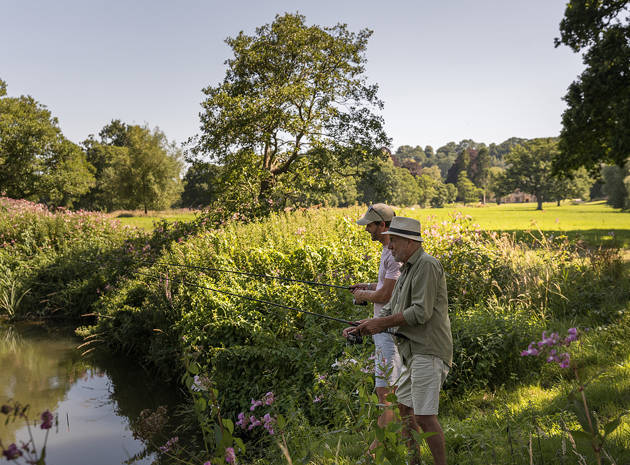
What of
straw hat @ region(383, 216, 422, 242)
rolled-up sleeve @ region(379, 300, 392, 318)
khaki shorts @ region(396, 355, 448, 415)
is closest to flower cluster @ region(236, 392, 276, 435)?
khaki shorts @ region(396, 355, 448, 415)

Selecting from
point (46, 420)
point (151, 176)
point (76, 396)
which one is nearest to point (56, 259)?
point (76, 396)

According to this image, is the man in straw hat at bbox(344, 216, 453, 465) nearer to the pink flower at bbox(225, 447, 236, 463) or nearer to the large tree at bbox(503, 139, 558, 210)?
the pink flower at bbox(225, 447, 236, 463)

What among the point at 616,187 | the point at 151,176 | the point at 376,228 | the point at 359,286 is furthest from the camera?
the point at 151,176

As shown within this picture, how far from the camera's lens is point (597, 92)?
14.1 meters

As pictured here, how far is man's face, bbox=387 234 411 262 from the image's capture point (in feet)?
10.5

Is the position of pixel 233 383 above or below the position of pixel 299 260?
below

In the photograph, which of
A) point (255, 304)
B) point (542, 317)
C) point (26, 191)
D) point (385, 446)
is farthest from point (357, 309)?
point (26, 191)

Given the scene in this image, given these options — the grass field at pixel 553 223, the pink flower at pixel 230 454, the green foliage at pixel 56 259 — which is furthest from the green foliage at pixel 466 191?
the pink flower at pixel 230 454

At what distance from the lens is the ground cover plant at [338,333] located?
3.97m

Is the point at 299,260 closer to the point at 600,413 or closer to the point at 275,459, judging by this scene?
the point at 275,459

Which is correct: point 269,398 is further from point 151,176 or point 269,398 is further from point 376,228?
point 151,176

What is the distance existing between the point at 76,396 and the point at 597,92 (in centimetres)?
1529

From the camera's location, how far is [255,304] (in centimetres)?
671

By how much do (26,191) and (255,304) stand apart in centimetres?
3561
